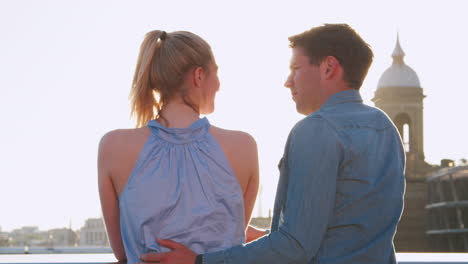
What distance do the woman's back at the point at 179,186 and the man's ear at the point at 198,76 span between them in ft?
0.35

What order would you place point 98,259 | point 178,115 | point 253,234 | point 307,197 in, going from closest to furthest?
point 307,197 → point 178,115 → point 253,234 → point 98,259

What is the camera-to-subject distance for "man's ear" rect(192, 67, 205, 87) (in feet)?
7.22

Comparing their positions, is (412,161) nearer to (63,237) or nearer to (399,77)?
(399,77)

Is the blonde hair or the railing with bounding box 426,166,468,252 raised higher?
the blonde hair

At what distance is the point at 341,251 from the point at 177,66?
2.11ft

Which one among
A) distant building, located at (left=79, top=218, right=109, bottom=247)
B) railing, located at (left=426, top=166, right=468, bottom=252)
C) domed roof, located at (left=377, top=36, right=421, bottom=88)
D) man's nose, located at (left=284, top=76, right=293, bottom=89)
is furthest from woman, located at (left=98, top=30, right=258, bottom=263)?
distant building, located at (left=79, top=218, right=109, bottom=247)

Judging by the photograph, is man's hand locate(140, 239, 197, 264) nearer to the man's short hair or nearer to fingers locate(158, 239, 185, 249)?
fingers locate(158, 239, 185, 249)

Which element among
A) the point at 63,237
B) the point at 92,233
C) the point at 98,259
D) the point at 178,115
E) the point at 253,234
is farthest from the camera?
the point at 92,233

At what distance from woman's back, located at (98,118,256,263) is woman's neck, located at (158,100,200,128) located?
3 centimetres

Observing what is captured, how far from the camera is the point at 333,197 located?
187 cm

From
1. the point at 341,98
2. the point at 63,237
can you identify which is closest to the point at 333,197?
the point at 341,98

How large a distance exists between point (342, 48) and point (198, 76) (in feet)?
1.30

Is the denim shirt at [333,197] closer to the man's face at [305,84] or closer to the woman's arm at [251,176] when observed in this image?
the man's face at [305,84]

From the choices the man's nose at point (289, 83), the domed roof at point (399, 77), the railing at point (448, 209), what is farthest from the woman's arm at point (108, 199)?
the domed roof at point (399, 77)
